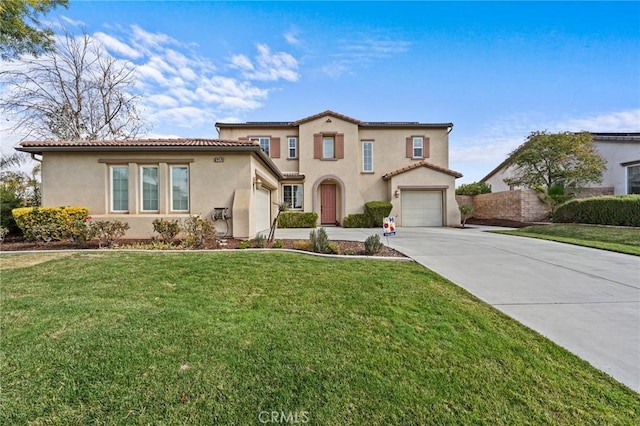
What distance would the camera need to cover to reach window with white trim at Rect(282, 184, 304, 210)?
62.0 feet

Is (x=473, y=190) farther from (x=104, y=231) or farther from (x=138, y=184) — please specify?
(x=104, y=231)

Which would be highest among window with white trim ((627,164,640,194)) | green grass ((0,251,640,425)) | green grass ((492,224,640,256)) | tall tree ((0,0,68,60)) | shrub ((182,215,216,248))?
tall tree ((0,0,68,60))

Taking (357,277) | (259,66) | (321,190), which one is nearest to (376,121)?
(321,190)

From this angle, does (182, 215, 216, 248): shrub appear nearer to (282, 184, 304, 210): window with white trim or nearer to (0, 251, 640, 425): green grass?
(0, 251, 640, 425): green grass

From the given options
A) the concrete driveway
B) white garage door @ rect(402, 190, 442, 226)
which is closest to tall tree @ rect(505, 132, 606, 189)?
white garage door @ rect(402, 190, 442, 226)

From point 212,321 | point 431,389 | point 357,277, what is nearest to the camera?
point 431,389

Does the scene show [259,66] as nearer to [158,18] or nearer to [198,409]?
[158,18]

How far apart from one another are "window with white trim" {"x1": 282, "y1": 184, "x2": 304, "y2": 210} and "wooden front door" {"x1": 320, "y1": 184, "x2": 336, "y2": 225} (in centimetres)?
161

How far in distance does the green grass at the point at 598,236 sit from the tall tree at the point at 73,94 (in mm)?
27562

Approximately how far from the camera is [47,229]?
29.3ft

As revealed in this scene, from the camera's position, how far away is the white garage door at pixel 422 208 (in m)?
18.3

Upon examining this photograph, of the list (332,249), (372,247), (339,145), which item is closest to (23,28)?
(332,249)

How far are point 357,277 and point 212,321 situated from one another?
284cm

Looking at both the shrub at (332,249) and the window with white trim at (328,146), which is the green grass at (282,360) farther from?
the window with white trim at (328,146)
